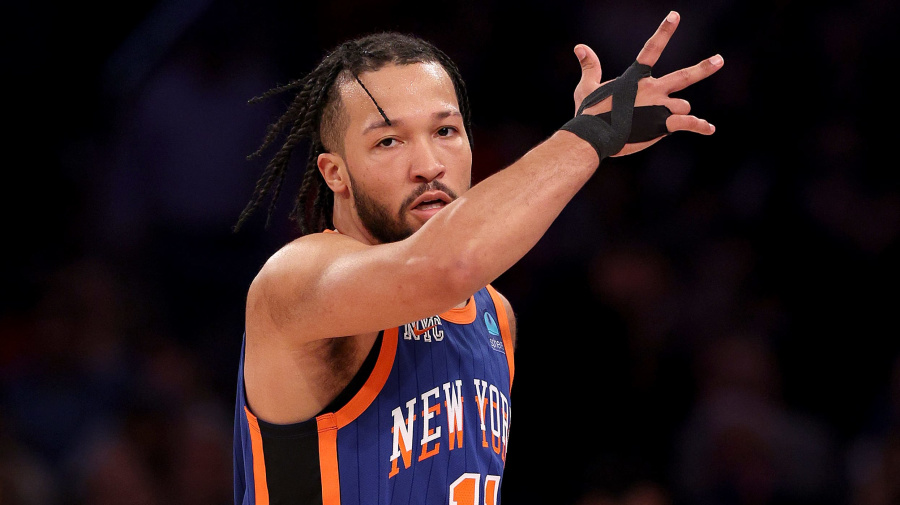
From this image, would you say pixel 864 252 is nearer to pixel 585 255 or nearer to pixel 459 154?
pixel 585 255

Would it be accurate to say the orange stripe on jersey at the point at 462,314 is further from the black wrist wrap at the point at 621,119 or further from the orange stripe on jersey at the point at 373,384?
the black wrist wrap at the point at 621,119

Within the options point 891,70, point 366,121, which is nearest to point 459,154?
point 366,121

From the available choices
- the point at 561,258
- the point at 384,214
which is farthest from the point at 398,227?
the point at 561,258

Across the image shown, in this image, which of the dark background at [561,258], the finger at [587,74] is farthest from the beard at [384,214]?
the dark background at [561,258]

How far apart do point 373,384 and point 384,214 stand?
1.49 ft

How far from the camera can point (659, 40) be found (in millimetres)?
2123

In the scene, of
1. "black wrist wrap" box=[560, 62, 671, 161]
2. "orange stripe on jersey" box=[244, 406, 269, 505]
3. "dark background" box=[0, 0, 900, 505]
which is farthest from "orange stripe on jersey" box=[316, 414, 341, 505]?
"dark background" box=[0, 0, 900, 505]

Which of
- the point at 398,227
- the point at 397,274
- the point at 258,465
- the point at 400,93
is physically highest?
the point at 400,93

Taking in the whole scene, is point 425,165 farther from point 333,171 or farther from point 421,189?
point 333,171

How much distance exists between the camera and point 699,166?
242 inches

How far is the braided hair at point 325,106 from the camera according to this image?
2545 millimetres

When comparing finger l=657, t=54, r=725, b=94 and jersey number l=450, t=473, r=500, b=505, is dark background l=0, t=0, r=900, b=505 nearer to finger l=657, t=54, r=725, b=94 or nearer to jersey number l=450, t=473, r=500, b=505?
jersey number l=450, t=473, r=500, b=505

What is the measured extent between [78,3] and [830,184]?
16.2 feet

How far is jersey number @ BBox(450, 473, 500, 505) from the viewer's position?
240 centimetres
